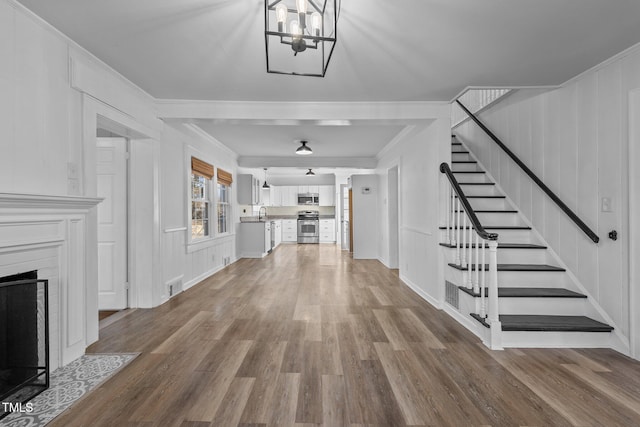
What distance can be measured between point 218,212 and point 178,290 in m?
2.19

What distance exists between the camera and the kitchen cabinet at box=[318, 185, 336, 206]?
1177 cm

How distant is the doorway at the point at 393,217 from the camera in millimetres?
6336

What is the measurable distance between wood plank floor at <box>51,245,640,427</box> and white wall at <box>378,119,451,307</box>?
61 cm

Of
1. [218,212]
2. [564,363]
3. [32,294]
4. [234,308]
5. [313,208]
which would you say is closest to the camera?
[32,294]

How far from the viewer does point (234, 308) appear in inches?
145

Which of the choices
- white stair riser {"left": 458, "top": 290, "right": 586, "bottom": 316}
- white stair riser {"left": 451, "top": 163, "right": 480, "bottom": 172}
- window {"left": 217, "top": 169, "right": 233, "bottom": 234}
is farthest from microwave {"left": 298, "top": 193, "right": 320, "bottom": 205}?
white stair riser {"left": 458, "top": 290, "right": 586, "bottom": 316}

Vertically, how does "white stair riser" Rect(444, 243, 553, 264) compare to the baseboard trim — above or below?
above

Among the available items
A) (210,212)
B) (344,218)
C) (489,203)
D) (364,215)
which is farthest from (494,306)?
(344,218)

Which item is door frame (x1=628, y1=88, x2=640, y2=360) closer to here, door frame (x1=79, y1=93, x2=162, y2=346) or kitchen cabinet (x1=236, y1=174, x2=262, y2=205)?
door frame (x1=79, y1=93, x2=162, y2=346)

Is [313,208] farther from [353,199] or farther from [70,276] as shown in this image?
[70,276]

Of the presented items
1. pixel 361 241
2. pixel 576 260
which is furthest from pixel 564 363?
pixel 361 241

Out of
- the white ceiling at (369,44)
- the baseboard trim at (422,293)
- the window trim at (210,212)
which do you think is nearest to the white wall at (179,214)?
the window trim at (210,212)

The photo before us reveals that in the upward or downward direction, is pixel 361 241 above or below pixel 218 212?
below

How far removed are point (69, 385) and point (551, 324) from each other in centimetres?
357
